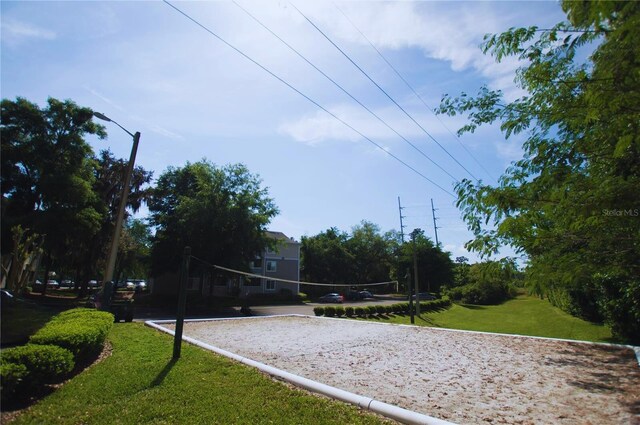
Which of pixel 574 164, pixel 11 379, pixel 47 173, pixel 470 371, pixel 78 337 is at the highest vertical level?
pixel 47 173

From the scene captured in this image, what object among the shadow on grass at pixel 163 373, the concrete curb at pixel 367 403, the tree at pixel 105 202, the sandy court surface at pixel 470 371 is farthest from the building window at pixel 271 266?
the concrete curb at pixel 367 403

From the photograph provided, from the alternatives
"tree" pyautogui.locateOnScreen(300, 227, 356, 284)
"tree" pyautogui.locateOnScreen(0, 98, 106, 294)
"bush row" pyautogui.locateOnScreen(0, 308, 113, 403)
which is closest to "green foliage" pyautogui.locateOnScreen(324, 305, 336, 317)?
"bush row" pyautogui.locateOnScreen(0, 308, 113, 403)

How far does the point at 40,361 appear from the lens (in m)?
5.20

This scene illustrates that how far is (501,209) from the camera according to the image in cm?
455

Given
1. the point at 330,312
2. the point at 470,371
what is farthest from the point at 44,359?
the point at 330,312

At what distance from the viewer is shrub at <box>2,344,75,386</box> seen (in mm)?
5089

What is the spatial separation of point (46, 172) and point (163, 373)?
22.8 meters

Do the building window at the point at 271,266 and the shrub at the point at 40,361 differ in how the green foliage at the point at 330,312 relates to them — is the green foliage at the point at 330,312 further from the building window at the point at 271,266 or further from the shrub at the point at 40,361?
the building window at the point at 271,266

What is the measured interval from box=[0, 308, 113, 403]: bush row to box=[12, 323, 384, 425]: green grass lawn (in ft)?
1.03

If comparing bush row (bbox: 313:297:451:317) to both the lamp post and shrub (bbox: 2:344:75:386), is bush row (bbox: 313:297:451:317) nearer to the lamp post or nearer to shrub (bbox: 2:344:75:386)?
the lamp post

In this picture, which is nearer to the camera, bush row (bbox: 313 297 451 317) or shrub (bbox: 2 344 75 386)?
shrub (bbox: 2 344 75 386)

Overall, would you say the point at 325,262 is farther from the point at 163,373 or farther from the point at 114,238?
the point at 163,373

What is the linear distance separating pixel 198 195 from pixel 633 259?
26.4 metres

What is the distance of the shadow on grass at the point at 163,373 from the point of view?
573 centimetres
